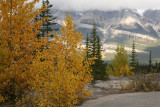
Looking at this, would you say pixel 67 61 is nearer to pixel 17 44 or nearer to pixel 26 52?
pixel 26 52

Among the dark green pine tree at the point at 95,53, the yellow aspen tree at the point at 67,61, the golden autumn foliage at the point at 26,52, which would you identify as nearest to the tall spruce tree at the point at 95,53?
the dark green pine tree at the point at 95,53

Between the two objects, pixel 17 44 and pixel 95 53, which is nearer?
pixel 17 44

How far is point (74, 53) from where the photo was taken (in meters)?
8.50

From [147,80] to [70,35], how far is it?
5303mm

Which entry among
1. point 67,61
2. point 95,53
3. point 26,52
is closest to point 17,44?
point 26,52

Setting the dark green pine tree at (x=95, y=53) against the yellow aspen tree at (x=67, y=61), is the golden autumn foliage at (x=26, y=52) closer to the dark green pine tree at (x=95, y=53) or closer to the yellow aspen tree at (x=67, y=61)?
the yellow aspen tree at (x=67, y=61)

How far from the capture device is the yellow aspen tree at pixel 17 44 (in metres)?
8.17

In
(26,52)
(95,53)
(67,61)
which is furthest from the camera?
(95,53)

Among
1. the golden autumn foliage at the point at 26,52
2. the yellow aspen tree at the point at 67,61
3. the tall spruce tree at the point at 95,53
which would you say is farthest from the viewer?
the tall spruce tree at the point at 95,53

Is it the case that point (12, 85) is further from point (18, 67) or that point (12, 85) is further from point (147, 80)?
point (147, 80)

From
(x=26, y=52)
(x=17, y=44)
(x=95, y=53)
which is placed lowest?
(x=95, y=53)

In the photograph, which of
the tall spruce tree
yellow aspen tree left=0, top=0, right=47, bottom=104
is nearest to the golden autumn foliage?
yellow aspen tree left=0, top=0, right=47, bottom=104

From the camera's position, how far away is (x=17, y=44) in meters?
8.38

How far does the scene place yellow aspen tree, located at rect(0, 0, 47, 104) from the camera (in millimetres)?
8172
